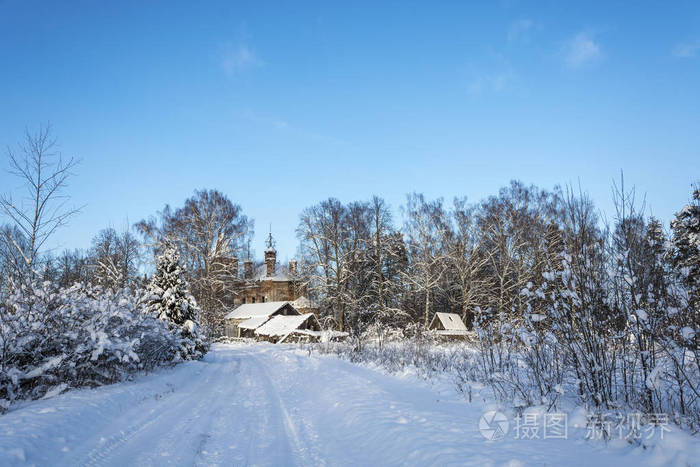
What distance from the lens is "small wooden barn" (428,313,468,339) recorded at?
2447 cm

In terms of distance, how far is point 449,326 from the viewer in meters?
25.9

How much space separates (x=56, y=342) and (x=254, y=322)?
34.3 m

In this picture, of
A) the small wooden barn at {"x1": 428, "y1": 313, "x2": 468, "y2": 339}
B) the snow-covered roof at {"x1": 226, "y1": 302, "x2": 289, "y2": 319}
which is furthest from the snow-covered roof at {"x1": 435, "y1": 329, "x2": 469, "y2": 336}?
the snow-covered roof at {"x1": 226, "y1": 302, "x2": 289, "y2": 319}

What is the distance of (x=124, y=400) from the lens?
7.83m

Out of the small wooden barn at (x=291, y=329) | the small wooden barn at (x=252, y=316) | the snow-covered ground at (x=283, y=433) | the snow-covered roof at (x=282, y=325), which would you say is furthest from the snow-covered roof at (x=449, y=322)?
the small wooden barn at (x=252, y=316)

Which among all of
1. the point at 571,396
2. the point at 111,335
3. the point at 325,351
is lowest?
the point at 325,351

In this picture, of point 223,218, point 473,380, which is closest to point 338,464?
point 473,380

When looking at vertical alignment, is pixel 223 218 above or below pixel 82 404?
above

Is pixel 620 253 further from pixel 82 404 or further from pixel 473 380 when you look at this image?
pixel 82 404

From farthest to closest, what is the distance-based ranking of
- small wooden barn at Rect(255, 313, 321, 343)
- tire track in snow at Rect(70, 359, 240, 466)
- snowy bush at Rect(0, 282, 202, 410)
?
small wooden barn at Rect(255, 313, 321, 343)
snowy bush at Rect(0, 282, 202, 410)
tire track in snow at Rect(70, 359, 240, 466)

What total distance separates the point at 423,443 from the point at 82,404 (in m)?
6.19

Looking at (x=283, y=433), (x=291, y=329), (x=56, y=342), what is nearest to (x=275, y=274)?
(x=291, y=329)

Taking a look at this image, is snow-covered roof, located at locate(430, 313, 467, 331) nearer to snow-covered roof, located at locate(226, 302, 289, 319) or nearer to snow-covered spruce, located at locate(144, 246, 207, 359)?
snow-covered spruce, located at locate(144, 246, 207, 359)

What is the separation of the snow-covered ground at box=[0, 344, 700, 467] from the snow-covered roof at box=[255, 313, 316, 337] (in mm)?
25595
